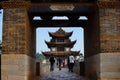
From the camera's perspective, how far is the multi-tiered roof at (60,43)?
47094 mm

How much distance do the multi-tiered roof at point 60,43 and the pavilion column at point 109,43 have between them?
3531cm

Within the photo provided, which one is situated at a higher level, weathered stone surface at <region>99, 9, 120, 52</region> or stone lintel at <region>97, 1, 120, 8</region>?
stone lintel at <region>97, 1, 120, 8</region>

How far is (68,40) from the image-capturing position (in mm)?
47969

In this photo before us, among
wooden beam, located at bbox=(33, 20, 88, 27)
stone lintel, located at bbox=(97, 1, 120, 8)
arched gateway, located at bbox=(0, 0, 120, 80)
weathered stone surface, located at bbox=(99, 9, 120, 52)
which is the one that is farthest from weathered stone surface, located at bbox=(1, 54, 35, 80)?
wooden beam, located at bbox=(33, 20, 88, 27)

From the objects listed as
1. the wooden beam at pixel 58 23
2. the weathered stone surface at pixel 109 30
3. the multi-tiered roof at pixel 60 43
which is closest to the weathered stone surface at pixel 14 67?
the weathered stone surface at pixel 109 30

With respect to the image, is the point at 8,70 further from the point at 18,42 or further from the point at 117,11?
the point at 117,11

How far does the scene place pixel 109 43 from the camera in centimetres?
1138

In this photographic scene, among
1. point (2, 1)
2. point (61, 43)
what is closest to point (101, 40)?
point (2, 1)

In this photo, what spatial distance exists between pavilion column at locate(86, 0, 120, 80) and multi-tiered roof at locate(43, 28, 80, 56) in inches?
1390

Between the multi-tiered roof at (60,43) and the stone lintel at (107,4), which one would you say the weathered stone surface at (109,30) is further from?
the multi-tiered roof at (60,43)

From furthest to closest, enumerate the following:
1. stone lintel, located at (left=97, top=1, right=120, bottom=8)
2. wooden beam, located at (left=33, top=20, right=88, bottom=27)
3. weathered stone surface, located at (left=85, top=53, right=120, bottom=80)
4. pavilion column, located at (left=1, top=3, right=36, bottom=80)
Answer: wooden beam, located at (left=33, top=20, right=88, bottom=27)
stone lintel, located at (left=97, top=1, right=120, bottom=8)
pavilion column, located at (left=1, top=3, right=36, bottom=80)
weathered stone surface, located at (left=85, top=53, right=120, bottom=80)

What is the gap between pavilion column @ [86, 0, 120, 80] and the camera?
11.1m

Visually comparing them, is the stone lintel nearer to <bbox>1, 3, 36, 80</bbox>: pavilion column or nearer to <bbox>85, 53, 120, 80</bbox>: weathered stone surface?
<bbox>85, 53, 120, 80</bbox>: weathered stone surface

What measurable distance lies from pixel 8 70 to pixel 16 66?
31 cm
